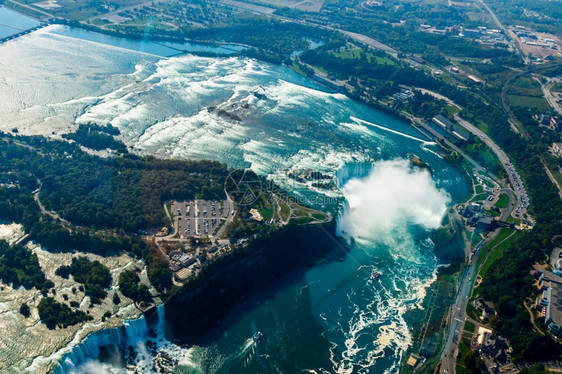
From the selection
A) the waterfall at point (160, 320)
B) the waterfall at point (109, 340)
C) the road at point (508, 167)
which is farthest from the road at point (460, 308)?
the waterfall at point (109, 340)

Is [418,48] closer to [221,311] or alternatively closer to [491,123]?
[491,123]

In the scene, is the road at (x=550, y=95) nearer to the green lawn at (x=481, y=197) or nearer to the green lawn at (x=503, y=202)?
the green lawn at (x=503, y=202)

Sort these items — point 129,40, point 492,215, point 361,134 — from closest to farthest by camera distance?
1. point 492,215
2. point 361,134
3. point 129,40

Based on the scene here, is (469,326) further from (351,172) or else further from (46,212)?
(46,212)

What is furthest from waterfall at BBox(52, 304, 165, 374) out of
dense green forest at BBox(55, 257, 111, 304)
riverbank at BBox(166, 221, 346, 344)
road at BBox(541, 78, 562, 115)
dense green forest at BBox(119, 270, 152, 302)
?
road at BBox(541, 78, 562, 115)

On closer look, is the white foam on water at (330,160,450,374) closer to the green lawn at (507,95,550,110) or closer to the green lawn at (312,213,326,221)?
the green lawn at (312,213,326,221)

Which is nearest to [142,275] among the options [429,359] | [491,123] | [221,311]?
[221,311]
